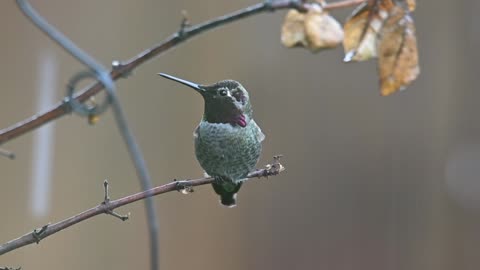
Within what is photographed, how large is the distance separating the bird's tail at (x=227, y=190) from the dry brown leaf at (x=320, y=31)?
26 cm

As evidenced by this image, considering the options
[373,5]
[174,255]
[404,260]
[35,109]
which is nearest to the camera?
[373,5]

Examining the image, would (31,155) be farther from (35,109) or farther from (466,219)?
(466,219)

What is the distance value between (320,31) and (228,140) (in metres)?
0.27

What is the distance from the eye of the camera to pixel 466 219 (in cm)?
153

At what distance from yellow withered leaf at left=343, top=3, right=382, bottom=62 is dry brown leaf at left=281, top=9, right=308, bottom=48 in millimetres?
31

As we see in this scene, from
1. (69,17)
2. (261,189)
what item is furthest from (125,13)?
(261,189)

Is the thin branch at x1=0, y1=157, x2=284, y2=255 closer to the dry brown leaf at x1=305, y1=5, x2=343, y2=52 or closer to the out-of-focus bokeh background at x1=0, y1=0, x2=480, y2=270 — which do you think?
the dry brown leaf at x1=305, y1=5, x2=343, y2=52

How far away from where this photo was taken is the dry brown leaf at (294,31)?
1.18 feet

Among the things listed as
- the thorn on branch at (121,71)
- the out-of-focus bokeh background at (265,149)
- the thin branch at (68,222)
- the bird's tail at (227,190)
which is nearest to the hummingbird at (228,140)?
the bird's tail at (227,190)

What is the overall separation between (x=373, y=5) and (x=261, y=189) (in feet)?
3.61

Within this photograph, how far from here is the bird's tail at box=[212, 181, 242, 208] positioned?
1.96 ft

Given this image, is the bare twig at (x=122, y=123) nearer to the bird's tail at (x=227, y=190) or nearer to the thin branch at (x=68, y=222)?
the thin branch at (x=68, y=222)

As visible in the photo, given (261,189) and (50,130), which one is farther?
(261,189)

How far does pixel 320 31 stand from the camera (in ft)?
1.15
